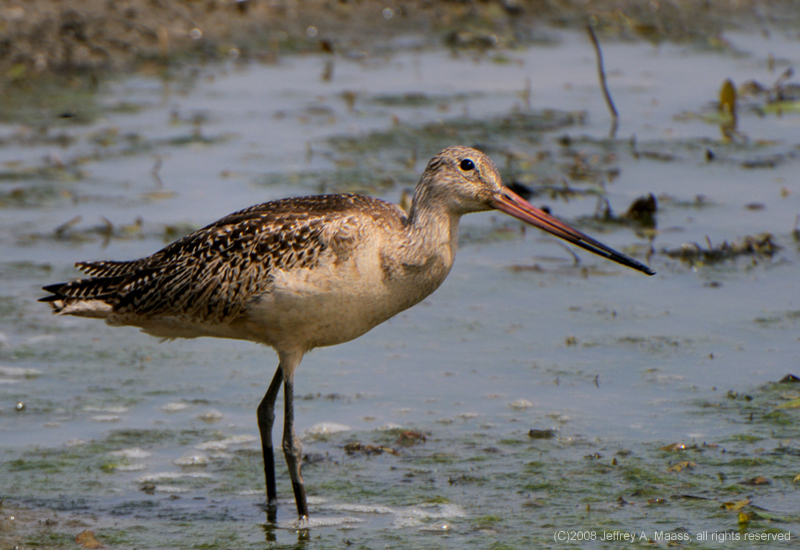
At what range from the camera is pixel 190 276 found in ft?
16.4

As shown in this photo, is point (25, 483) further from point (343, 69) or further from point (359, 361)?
point (343, 69)

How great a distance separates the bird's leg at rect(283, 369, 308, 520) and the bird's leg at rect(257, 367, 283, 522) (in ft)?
0.25

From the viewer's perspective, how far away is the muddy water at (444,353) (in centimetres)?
485

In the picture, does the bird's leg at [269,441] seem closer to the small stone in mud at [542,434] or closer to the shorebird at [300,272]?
the shorebird at [300,272]

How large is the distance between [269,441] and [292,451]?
5.0 inches

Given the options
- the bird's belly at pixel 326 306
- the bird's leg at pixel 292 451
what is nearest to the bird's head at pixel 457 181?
the bird's belly at pixel 326 306

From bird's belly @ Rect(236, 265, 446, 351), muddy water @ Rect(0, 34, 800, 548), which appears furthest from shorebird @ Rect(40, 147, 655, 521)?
muddy water @ Rect(0, 34, 800, 548)

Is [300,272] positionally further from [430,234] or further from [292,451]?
[292,451]

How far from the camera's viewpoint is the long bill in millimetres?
4980

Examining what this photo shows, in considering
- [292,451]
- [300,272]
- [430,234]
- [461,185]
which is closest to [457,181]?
[461,185]

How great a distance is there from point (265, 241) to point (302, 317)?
0.38 meters

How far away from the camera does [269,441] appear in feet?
16.5

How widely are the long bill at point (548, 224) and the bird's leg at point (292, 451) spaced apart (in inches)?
46.0

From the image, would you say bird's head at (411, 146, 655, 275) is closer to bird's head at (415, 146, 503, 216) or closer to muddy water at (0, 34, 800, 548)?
bird's head at (415, 146, 503, 216)
